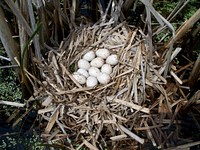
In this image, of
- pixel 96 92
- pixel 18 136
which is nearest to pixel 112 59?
pixel 96 92

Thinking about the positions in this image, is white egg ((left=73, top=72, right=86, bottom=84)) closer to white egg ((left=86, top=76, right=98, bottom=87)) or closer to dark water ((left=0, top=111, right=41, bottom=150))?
white egg ((left=86, top=76, right=98, bottom=87))

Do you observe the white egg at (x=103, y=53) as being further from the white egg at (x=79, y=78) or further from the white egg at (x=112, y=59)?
the white egg at (x=79, y=78)

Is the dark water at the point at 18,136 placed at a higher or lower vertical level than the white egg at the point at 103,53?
lower

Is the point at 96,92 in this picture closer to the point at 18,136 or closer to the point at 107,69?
the point at 107,69

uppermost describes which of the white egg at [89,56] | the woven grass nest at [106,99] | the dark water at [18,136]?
the white egg at [89,56]

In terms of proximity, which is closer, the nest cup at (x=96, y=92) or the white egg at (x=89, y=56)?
the nest cup at (x=96, y=92)

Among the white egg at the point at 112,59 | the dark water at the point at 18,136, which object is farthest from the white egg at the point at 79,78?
the dark water at the point at 18,136

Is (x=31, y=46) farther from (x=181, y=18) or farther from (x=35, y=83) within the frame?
(x=181, y=18)
